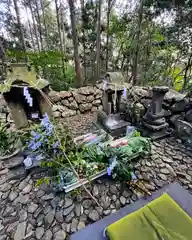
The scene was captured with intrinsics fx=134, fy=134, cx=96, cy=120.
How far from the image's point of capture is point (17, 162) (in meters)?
1.63

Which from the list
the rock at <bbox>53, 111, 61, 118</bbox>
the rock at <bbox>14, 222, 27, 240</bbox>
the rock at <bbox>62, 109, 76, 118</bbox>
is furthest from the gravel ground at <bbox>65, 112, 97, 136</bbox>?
the rock at <bbox>14, 222, 27, 240</bbox>

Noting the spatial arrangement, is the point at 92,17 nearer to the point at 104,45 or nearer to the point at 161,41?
the point at 104,45

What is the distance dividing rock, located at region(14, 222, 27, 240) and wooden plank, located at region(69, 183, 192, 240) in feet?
1.45

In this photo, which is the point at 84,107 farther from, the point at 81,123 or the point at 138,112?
the point at 138,112

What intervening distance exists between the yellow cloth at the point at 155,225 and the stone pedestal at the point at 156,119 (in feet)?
4.02

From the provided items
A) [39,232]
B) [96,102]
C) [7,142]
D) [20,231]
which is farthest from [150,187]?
[96,102]

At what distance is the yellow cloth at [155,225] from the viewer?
3.42 ft

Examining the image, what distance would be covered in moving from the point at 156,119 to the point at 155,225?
1557 mm

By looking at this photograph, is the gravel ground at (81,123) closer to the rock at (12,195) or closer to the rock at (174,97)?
the rock at (12,195)

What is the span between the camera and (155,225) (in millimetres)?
1103

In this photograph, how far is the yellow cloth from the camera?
104 centimetres

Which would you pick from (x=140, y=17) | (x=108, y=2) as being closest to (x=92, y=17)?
(x=108, y=2)

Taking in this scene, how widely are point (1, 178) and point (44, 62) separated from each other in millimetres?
2779

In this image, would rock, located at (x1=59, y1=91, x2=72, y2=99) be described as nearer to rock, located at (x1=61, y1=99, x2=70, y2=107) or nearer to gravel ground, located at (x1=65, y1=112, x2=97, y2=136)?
rock, located at (x1=61, y1=99, x2=70, y2=107)
